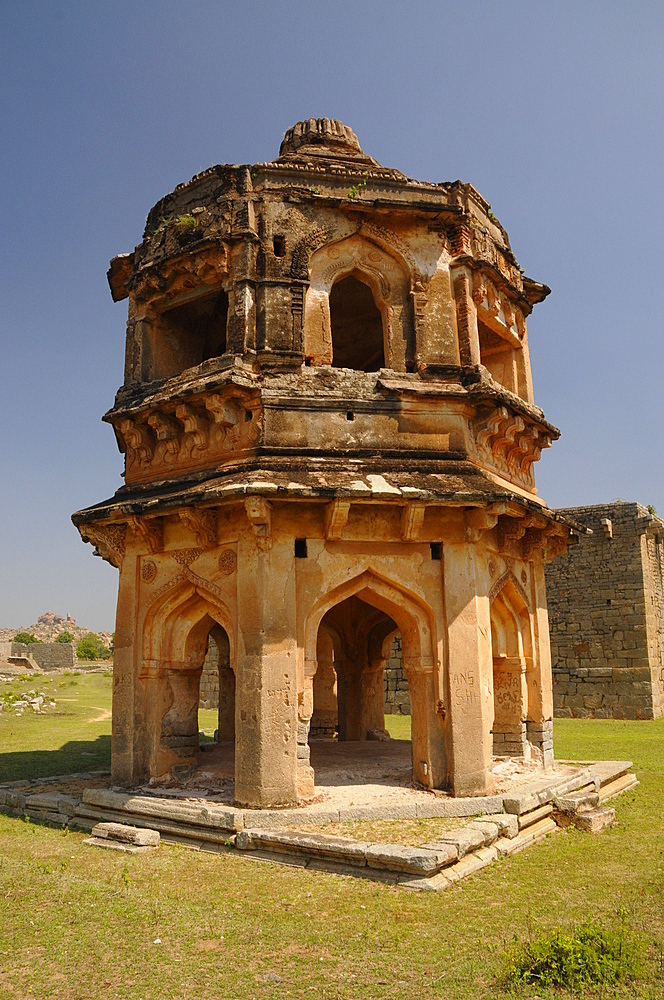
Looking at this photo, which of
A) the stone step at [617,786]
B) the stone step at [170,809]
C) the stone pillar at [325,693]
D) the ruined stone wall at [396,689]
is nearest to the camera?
the stone step at [170,809]

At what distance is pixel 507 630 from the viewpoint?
11.3 meters

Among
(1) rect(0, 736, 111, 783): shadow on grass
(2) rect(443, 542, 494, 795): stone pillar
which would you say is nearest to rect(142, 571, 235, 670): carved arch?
(2) rect(443, 542, 494, 795): stone pillar

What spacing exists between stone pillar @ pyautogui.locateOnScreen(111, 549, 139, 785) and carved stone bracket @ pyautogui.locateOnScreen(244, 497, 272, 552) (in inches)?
96.8

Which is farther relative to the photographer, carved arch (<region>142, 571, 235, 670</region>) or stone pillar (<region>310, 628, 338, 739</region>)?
stone pillar (<region>310, 628, 338, 739</region>)

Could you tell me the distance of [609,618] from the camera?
2319 centimetres

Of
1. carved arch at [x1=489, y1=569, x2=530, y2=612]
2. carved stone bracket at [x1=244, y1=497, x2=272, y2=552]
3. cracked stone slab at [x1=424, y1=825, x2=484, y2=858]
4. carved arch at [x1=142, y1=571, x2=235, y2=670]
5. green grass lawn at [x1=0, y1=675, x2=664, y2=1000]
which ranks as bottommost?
green grass lawn at [x1=0, y1=675, x2=664, y2=1000]

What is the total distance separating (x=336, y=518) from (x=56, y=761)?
357 inches

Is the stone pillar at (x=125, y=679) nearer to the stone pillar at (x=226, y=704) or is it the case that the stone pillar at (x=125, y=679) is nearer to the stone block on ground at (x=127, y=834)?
the stone block on ground at (x=127, y=834)

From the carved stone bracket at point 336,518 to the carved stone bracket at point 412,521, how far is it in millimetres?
713

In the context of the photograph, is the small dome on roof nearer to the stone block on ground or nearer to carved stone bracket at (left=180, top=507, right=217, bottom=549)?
carved stone bracket at (left=180, top=507, right=217, bottom=549)

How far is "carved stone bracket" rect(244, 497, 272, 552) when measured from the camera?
8703mm

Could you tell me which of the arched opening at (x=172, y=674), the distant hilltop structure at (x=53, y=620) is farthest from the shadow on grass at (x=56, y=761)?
the distant hilltop structure at (x=53, y=620)

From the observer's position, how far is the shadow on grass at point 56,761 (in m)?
13.1

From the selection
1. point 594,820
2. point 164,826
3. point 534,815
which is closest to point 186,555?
point 164,826
